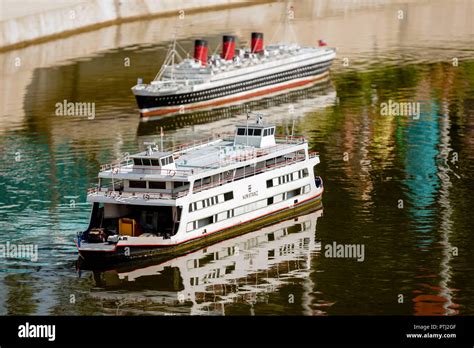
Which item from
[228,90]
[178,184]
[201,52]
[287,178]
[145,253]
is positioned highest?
[201,52]

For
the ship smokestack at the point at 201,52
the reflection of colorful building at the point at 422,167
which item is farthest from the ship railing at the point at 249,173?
the ship smokestack at the point at 201,52

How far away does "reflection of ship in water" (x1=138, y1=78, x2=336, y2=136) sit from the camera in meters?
158

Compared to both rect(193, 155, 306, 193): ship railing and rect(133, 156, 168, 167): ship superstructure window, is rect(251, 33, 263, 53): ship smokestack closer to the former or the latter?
rect(193, 155, 306, 193): ship railing

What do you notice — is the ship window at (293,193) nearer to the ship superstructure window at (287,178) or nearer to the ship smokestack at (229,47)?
the ship superstructure window at (287,178)

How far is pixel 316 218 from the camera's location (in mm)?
111750

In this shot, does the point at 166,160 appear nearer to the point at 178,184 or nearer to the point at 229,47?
the point at 178,184

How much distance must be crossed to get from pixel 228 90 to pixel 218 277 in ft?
257

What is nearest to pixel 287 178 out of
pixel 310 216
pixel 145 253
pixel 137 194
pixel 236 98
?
pixel 310 216

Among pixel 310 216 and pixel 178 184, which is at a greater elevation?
pixel 178 184

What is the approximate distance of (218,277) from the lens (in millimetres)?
96938

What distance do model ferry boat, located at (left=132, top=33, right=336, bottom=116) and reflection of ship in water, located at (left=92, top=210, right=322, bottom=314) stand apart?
6021cm

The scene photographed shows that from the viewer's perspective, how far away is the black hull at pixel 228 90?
16312 centimetres

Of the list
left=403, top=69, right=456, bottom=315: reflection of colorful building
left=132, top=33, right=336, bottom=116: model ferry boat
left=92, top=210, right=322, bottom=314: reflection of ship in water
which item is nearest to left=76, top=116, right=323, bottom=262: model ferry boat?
left=92, top=210, right=322, bottom=314: reflection of ship in water

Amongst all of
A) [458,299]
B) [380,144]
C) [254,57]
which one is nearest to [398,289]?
[458,299]
